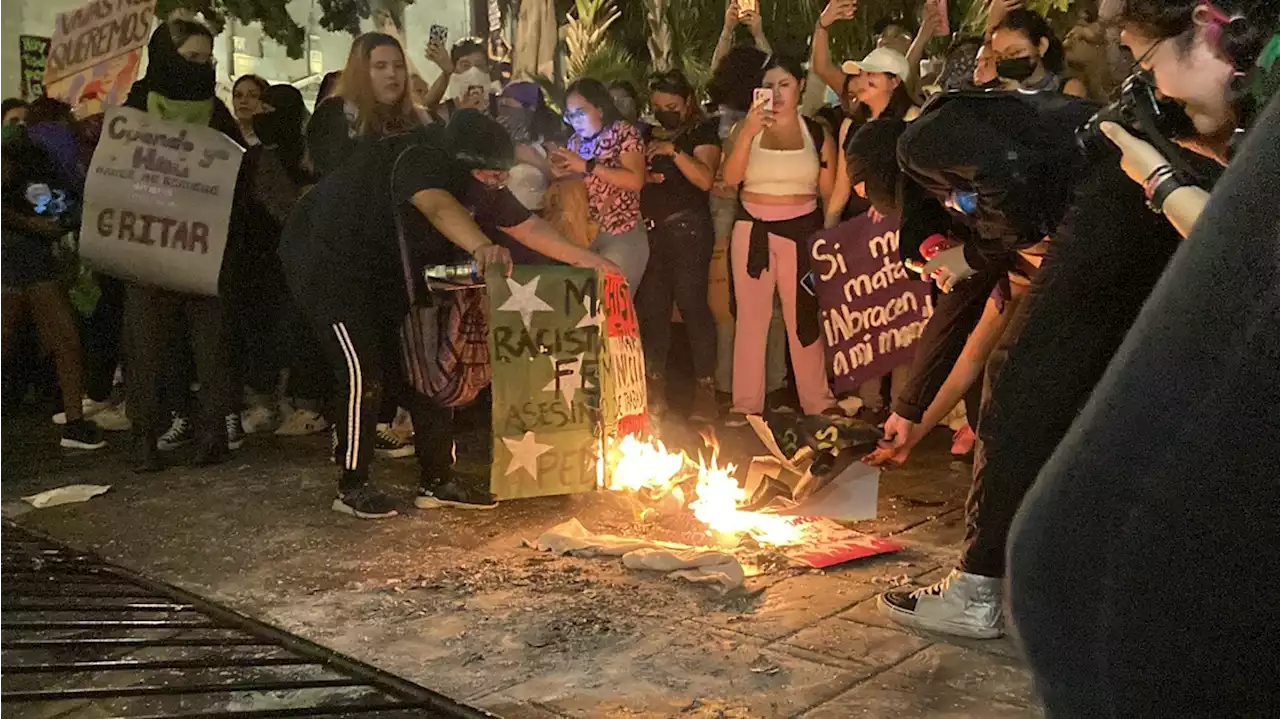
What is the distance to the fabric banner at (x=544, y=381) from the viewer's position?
15.5 ft

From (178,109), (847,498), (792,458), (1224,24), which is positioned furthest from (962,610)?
(178,109)

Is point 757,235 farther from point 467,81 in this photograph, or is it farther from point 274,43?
point 274,43

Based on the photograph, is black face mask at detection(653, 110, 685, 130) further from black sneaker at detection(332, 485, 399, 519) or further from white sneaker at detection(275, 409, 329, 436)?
black sneaker at detection(332, 485, 399, 519)

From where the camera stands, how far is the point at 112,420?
7.04 meters

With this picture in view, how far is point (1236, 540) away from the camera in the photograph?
67 cm

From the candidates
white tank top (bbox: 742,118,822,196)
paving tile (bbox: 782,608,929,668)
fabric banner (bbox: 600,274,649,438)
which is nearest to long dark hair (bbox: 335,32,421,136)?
fabric banner (bbox: 600,274,649,438)

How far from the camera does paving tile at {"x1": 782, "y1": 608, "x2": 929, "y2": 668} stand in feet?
10.5

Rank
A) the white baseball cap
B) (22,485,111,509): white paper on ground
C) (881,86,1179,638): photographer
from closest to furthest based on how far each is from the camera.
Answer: (881,86,1179,638): photographer, (22,485,111,509): white paper on ground, the white baseball cap

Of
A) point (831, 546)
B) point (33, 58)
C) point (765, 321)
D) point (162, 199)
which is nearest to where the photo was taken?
point (831, 546)

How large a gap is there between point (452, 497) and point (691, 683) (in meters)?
2.19

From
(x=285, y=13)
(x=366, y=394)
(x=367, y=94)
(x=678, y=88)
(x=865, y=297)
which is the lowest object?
(x=366, y=394)

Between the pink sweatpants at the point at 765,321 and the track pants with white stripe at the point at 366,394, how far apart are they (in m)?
2.00

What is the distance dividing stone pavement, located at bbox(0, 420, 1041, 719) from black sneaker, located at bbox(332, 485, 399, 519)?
0.07 meters

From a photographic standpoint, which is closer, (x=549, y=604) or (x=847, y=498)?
(x=549, y=604)
